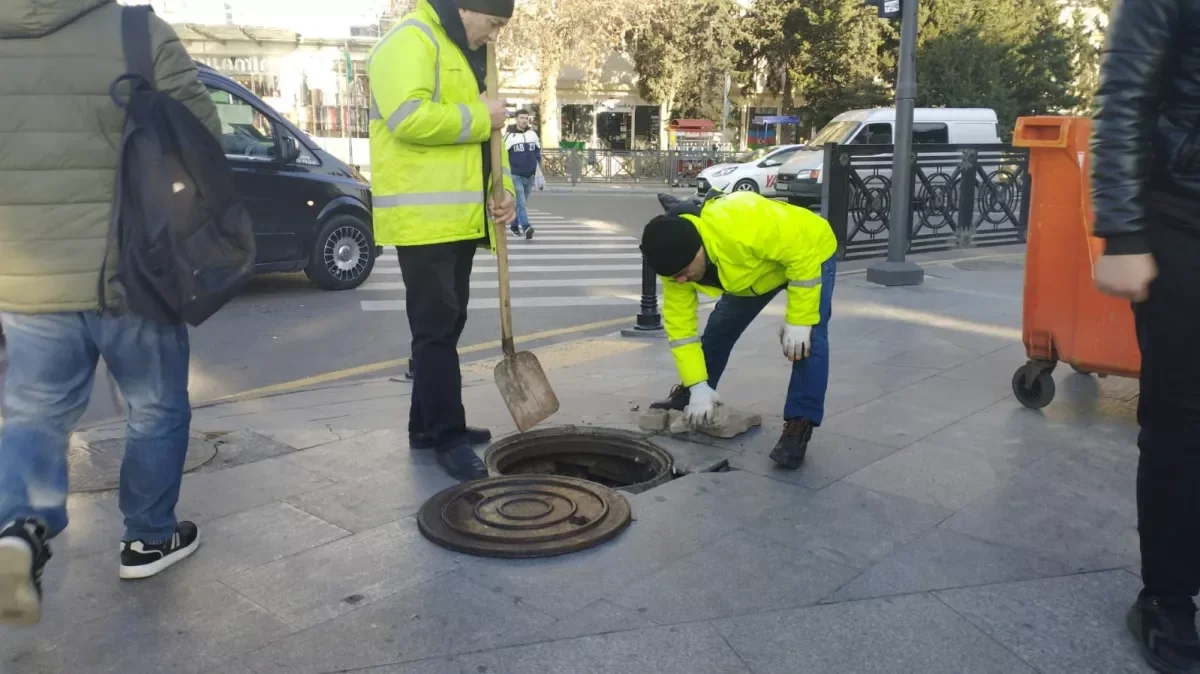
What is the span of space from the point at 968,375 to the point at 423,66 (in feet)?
11.2

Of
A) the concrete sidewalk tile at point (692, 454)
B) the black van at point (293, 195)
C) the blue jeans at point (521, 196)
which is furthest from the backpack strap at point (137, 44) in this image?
the blue jeans at point (521, 196)

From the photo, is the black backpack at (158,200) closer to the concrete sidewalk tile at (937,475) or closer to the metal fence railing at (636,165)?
the concrete sidewalk tile at (937,475)

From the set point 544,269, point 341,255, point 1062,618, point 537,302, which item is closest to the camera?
point 1062,618

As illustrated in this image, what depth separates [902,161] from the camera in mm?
8555

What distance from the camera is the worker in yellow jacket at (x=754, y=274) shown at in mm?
3641

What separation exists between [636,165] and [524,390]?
2483 cm

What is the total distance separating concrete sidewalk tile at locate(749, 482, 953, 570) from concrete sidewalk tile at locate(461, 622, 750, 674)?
0.70m

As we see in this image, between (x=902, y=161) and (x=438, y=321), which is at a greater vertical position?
(x=902, y=161)

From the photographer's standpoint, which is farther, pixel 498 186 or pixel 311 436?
pixel 311 436

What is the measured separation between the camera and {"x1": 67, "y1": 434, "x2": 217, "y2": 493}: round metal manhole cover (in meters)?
3.78

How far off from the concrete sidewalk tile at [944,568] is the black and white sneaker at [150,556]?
77.5 inches

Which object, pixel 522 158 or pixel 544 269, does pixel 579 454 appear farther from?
pixel 522 158

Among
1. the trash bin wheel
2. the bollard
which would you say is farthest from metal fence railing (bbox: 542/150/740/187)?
the trash bin wheel

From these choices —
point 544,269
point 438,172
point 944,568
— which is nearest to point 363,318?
point 544,269
